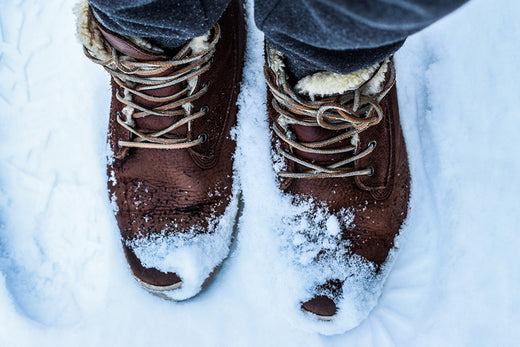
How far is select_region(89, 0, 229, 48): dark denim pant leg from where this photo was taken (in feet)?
1.79

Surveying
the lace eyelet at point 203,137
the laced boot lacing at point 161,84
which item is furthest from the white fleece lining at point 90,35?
the lace eyelet at point 203,137

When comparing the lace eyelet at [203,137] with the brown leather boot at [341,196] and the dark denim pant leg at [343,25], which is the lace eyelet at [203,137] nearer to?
the brown leather boot at [341,196]

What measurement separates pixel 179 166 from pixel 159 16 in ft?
1.02

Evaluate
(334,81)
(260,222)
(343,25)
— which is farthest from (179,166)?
(343,25)

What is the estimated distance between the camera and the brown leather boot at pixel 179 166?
2.52 ft

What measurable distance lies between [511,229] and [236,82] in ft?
2.14

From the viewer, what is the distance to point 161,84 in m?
0.72

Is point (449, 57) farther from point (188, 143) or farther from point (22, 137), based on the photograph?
point (22, 137)

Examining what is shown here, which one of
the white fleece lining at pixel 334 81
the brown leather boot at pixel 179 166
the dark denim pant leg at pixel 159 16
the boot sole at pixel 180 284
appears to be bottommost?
the boot sole at pixel 180 284

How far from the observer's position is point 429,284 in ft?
3.00

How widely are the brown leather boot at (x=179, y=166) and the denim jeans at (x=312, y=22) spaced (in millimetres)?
128

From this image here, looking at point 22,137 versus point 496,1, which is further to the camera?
point 22,137

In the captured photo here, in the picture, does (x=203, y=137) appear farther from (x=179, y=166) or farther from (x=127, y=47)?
(x=127, y=47)

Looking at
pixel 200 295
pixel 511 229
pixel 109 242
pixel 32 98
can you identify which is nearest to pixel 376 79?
pixel 511 229
